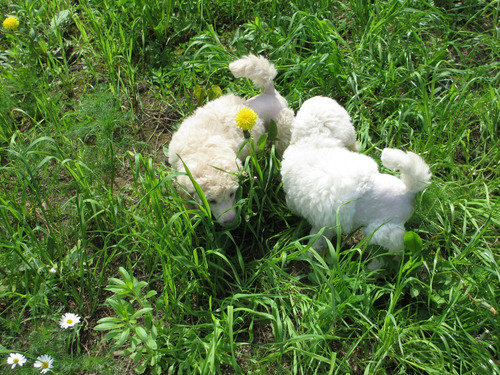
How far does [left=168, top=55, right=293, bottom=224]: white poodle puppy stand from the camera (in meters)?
2.33

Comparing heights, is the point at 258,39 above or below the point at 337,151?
above

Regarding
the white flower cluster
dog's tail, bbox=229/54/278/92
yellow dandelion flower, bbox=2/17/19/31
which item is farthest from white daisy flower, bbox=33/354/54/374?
yellow dandelion flower, bbox=2/17/19/31

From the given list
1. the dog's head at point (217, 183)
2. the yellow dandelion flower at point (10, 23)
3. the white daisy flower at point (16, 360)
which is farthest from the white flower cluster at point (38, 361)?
the yellow dandelion flower at point (10, 23)

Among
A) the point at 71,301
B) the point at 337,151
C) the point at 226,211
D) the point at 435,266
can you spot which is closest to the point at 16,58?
the point at 71,301

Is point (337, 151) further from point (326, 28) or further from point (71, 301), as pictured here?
point (71, 301)

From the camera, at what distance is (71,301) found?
94.3 inches

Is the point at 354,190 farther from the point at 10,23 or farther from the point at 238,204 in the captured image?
the point at 10,23

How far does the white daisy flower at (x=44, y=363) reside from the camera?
182cm

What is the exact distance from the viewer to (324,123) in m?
2.62

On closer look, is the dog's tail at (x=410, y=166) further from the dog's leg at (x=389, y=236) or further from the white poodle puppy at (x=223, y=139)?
the white poodle puppy at (x=223, y=139)

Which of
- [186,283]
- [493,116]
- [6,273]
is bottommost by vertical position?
[186,283]

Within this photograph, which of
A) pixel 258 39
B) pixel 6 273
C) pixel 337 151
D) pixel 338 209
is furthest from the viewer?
→ pixel 258 39

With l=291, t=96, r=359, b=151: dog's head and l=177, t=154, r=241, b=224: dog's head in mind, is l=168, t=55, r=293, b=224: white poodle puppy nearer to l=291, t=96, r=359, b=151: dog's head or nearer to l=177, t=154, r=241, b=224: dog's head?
l=177, t=154, r=241, b=224: dog's head

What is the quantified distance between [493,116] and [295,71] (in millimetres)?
1472
